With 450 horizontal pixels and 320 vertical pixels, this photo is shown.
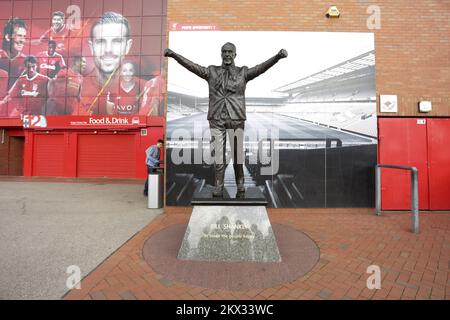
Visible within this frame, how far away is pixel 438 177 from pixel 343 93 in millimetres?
3479

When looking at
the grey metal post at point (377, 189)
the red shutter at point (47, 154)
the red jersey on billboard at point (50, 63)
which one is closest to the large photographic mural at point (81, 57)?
the red jersey on billboard at point (50, 63)

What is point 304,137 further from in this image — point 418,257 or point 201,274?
point 201,274

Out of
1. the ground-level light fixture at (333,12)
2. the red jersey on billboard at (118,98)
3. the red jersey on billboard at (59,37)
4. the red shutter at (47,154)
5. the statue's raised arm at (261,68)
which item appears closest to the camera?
the statue's raised arm at (261,68)

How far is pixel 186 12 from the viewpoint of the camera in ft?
19.5

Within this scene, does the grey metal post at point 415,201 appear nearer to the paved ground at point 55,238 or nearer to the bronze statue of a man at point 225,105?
the bronze statue of a man at point 225,105

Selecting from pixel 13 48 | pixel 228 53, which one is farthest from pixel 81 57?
pixel 228 53

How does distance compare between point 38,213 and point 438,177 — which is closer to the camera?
point 38,213

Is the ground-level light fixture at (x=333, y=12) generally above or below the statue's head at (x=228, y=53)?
above

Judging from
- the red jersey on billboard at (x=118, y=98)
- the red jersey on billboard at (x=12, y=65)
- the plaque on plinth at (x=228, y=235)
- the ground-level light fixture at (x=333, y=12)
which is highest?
the red jersey on billboard at (x=12, y=65)

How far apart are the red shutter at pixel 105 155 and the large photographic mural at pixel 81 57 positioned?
3.48 meters

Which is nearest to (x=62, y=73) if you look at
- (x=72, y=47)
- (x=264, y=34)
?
(x=72, y=47)

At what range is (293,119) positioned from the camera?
234 inches

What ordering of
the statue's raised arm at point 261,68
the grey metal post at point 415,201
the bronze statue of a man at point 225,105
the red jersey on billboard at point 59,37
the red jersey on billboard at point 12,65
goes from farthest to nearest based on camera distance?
the red jersey on billboard at point 59,37 < the red jersey on billboard at point 12,65 < the grey metal post at point 415,201 < the bronze statue of a man at point 225,105 < the statue's raised arm at point 261,68

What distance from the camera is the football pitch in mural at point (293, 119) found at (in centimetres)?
588
